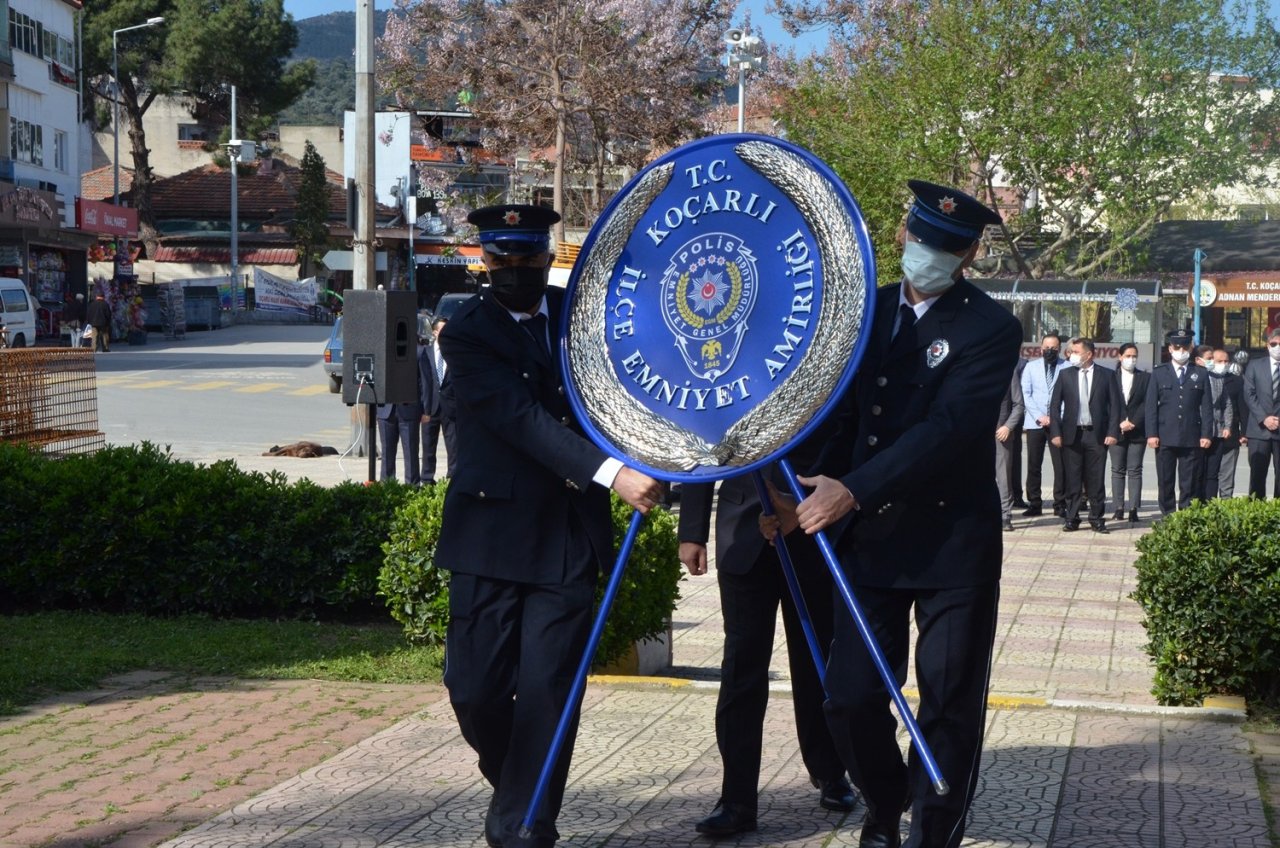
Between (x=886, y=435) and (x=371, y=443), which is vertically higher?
(x=886, y=435)

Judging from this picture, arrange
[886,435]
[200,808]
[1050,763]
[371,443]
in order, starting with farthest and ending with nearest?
[371,443], [1050,763], [200,808], [886,435]

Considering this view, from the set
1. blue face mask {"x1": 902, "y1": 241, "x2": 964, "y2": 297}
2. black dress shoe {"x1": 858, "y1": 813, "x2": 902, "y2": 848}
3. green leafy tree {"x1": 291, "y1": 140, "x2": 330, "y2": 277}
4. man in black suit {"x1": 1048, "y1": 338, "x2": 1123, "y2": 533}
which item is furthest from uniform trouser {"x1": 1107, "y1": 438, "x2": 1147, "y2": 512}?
green leafy tree {"x1": 291, "y1": 140, "x2": 330, "y2": 277}

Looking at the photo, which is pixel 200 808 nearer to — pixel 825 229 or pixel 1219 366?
pixel 825 229

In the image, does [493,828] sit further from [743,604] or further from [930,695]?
[930,695]

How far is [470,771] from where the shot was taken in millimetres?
5832

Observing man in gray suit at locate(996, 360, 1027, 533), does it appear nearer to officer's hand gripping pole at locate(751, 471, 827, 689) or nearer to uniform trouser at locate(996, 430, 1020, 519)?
uniform trouser at locate(996, 430, 1020, 519)

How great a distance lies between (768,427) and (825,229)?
0.55 metres

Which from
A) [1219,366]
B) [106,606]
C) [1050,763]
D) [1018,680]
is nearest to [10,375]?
[106,606]

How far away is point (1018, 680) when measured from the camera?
8.20 metres

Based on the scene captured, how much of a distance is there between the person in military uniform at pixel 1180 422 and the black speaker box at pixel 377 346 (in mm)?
7803

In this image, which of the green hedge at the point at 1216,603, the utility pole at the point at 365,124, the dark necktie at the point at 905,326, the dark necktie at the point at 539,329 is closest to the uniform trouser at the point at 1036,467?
the utility pole at the point at 365,124

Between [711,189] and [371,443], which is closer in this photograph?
[711,189]

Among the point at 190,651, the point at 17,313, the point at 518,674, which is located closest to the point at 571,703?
the point at 518,674

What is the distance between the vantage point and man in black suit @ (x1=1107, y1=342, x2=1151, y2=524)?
16578mm
